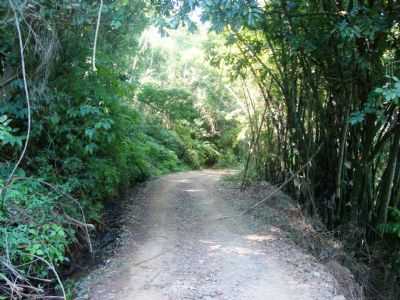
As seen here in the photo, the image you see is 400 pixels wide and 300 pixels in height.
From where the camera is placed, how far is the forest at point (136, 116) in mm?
4402

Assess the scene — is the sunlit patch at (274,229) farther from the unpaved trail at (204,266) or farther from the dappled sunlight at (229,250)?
the dappled sunlight at (229,250)

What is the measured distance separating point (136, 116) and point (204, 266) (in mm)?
4730

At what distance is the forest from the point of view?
440cm

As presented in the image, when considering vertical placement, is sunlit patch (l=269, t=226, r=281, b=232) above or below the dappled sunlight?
above

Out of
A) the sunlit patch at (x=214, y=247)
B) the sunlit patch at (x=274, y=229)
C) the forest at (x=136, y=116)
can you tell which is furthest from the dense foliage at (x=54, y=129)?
the sunlit patch at (x=274, y=229)

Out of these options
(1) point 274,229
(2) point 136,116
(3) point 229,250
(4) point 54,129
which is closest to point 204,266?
(3) point 229,250

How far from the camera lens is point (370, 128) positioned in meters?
6.16

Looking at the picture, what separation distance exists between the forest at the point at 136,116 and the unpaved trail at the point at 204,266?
0.66 metres

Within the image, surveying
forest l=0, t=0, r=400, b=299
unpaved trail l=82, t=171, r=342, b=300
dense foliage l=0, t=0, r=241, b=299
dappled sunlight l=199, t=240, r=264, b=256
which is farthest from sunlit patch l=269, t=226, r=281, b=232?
dense foliage l=0, t=0, r=241, b=299

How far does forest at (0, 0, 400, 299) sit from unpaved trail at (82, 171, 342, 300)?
0.66 meters

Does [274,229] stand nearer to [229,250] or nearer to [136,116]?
[229,250]

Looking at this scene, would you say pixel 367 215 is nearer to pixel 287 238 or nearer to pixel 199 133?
pixel 287 238

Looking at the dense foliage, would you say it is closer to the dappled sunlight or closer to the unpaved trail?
the unpaved trail

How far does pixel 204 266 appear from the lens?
5.03m
